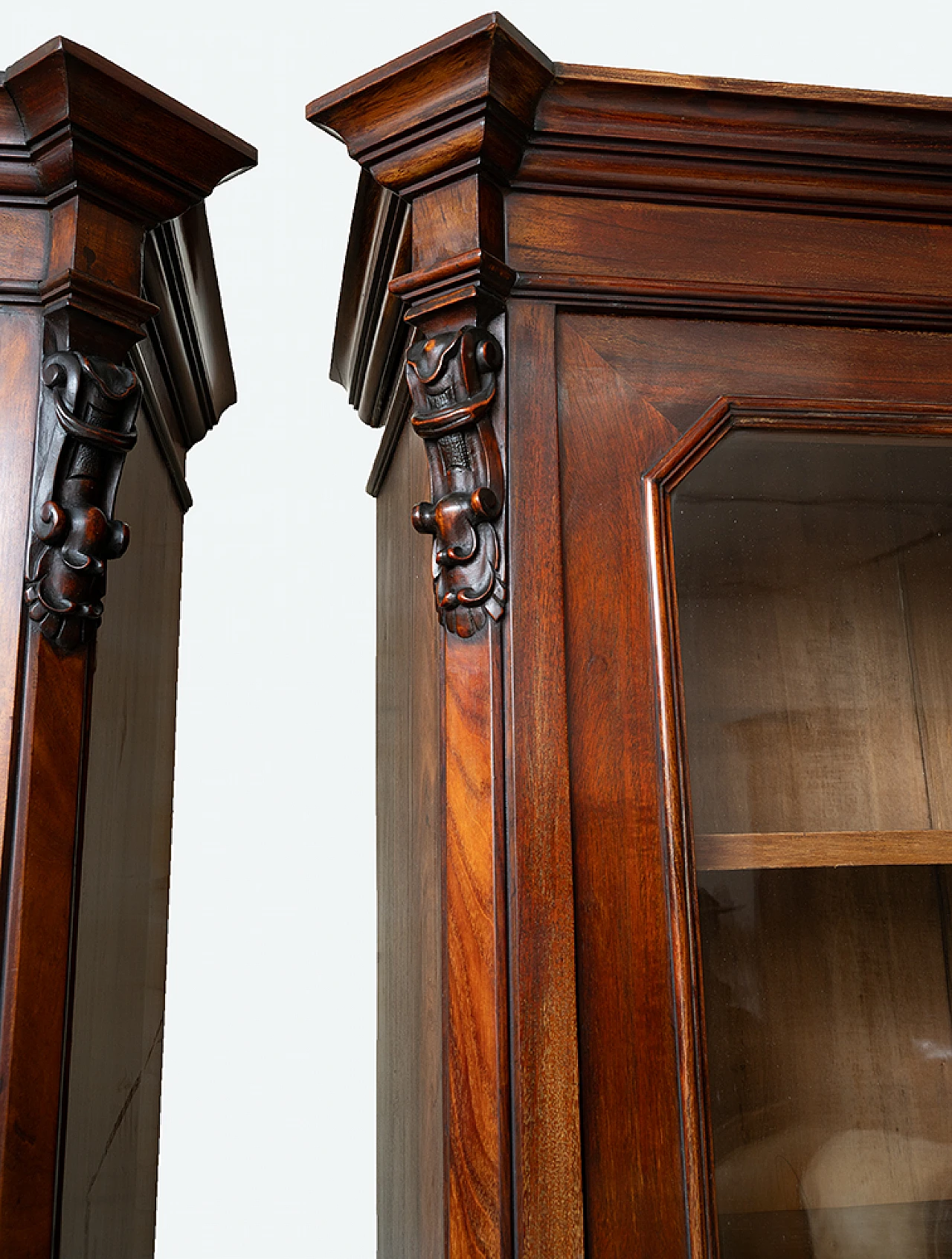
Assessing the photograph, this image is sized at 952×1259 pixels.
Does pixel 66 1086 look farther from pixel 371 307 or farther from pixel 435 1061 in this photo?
pixel 371 307

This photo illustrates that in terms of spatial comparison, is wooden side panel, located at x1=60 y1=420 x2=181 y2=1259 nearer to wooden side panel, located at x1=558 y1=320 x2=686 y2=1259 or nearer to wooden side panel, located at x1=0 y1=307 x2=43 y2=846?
wooden side panel, located at x1=0 y1=307 x2=43 y2=846

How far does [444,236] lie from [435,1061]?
48 centimetres

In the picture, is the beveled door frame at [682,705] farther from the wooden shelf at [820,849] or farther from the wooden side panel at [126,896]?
the wooden side panel at [126,896]

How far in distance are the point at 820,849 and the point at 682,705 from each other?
0.38ft

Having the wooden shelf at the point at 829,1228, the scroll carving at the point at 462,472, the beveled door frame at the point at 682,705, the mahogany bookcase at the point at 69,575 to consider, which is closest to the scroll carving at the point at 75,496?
the mahogany bookcase at the point at 69,575

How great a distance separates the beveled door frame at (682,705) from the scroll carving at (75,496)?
31cm

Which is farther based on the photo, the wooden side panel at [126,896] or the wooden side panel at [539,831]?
the wooden side panel at [126,896]

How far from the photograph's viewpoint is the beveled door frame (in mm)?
595

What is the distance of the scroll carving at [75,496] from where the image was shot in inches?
25.1

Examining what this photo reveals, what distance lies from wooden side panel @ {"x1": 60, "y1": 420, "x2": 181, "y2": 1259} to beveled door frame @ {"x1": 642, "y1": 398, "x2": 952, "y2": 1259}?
1.09 feet

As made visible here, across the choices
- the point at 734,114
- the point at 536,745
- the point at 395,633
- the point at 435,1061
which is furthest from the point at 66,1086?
the point at 734,114

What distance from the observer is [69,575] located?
64cm

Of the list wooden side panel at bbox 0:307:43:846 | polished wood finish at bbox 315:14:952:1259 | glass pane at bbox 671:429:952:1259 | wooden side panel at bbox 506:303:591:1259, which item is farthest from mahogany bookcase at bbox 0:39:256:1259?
glass pane at bbox 671:429:952:1259

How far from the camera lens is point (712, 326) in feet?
2.24
